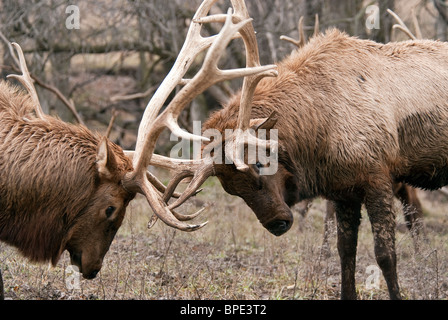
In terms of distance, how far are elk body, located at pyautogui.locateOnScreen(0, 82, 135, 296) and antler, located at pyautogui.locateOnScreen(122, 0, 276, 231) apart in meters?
0.23

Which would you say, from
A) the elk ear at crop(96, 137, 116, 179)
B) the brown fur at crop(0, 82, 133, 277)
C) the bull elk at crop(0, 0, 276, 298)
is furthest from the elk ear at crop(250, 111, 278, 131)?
the elk ear at crop(96, 137, 116, 179)

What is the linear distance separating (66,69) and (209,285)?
695cm

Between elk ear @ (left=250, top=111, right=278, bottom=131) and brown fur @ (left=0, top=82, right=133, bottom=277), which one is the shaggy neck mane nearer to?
brown fur @ (left=0, top=82, right=133, bottom=277)

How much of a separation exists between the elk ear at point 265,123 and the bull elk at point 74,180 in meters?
0.40

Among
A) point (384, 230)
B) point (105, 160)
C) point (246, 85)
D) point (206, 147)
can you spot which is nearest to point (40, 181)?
point (105, 160)

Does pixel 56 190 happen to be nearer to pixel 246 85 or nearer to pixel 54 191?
pixel 54 191

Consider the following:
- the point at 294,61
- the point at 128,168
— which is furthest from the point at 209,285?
the point at 294,61

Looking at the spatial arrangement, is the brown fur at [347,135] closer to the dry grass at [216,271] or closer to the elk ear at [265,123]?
the elk ear at [265,123]

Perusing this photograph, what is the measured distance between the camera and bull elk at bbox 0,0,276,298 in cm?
500

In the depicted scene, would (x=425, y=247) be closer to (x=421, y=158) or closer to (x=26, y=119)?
(x=421, y=158)

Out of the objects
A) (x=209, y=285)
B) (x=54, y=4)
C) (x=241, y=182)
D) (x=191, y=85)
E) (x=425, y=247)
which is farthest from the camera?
(x=54, y=4)

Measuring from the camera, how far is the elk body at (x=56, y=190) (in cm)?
502

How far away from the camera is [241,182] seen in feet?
18.1

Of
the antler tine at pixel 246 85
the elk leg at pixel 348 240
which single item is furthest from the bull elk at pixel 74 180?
the elk leg at pixel 348 240
